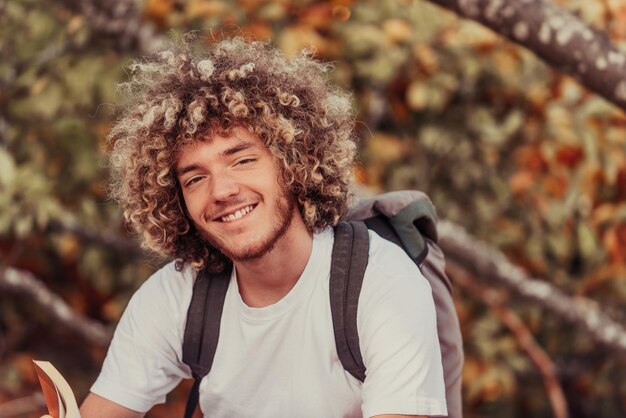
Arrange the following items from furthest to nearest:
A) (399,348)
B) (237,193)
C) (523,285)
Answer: (523,285) → (237,193) → (399,348)

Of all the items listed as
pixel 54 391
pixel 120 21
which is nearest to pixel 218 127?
pixel 54 391

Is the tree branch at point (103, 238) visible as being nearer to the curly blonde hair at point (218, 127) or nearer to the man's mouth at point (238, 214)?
the curly blonde hair at point (218, 127)

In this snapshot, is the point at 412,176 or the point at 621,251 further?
the point at 412,176

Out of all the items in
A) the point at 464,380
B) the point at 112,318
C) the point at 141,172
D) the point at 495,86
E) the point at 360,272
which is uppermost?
the point at 495,86

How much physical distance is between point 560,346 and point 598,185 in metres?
0.88

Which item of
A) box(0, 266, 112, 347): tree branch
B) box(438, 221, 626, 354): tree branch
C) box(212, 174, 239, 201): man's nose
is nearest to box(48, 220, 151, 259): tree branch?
box(0, 266, 112, 347): tree branch

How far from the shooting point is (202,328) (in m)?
2.25

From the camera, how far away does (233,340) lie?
2.24 metres

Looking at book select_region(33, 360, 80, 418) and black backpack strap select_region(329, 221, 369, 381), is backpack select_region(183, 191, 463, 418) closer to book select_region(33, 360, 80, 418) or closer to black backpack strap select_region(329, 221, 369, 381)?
black backpack strap select_region(329, 221, 369, 381)

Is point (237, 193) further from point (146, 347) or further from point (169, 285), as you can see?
point (146, 347)

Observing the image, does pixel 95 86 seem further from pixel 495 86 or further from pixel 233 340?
pixel 233 340

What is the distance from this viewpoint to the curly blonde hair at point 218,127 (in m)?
2.19

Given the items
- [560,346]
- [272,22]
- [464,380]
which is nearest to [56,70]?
[272,22]

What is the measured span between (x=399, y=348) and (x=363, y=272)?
195 millimetres
